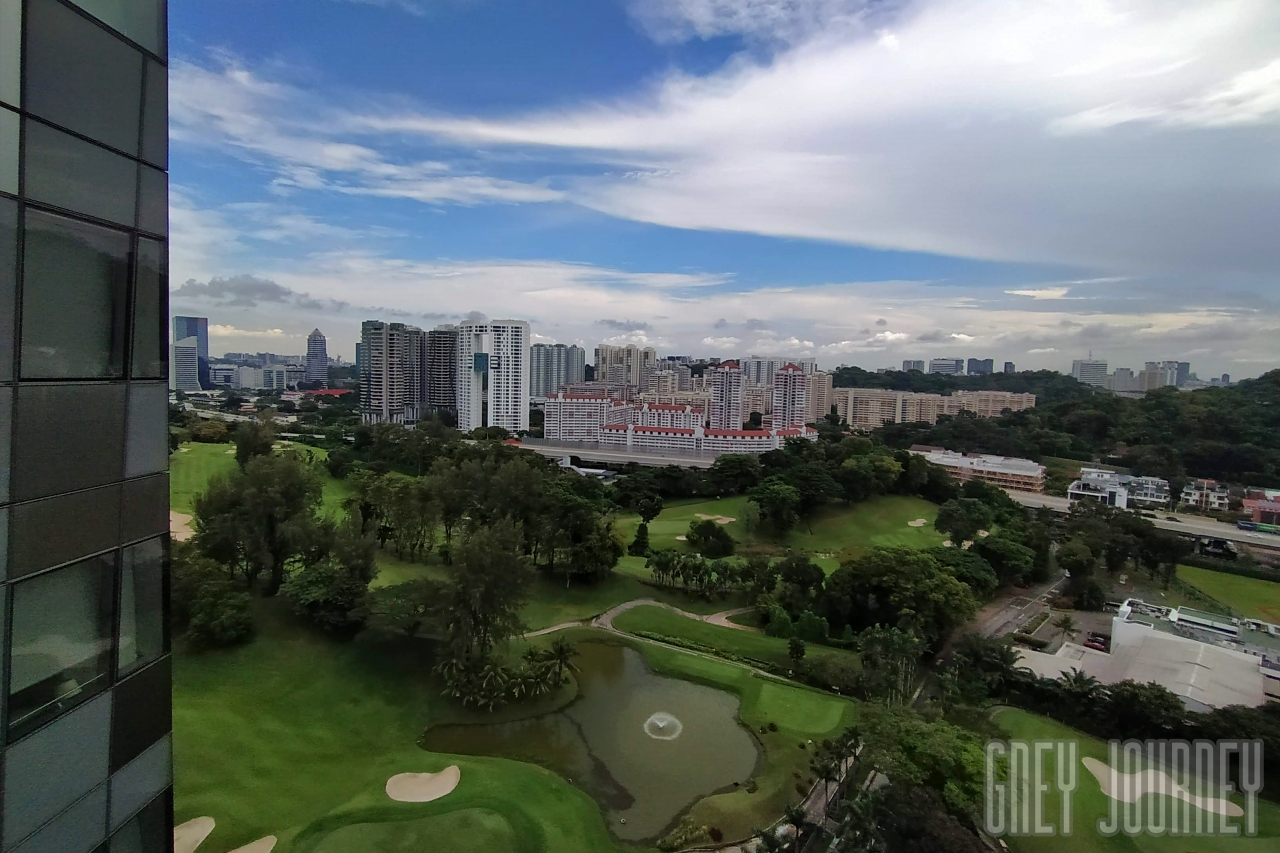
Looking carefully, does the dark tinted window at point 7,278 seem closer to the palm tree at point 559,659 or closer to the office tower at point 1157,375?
the palm tree at point 559,659

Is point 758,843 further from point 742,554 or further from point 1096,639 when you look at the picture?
point 742,554

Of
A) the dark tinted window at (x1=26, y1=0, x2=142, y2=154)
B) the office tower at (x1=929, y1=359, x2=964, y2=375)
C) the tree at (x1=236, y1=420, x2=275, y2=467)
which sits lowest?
the tree at (x1=236, y1=420, x2=275, y2=467)

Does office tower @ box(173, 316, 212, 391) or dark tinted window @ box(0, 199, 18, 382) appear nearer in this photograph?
dark tinted window @ box(0, 199, 18, 382)

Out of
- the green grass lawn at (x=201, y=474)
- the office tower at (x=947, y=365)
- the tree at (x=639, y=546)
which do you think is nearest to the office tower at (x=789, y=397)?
the tree at (x=639, y=546)

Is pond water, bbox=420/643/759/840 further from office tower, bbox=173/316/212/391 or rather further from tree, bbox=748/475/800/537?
office tower, bbox=173/316/212/391

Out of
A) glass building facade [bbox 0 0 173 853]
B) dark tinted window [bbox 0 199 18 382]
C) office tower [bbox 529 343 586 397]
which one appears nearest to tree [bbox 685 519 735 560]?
glass building facade [bbox 0 0 173 853]

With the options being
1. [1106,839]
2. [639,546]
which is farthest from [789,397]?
[1106,839]

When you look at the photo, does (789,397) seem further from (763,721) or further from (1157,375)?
(1157,375)
